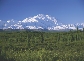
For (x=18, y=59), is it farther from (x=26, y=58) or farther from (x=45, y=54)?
(x=45, y=54)

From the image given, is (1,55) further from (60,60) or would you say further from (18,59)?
(60,60)

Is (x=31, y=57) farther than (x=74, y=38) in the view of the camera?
No

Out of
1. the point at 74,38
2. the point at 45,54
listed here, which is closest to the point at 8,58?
the point at 45,54

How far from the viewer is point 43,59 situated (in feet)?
45.1

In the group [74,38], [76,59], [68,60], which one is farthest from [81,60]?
[74,38]

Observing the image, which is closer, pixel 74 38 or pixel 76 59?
pixel 76 59

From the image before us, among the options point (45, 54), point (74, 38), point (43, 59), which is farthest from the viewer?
point (74, 38)

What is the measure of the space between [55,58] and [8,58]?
2642mm

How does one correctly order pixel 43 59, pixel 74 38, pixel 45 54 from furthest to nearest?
pixel 74 38
pixel 45 54
pixel 43 59

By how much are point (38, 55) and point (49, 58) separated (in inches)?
31.1

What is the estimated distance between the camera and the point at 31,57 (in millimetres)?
14242

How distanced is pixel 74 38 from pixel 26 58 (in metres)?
33.2

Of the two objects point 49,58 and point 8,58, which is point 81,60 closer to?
point 49,58

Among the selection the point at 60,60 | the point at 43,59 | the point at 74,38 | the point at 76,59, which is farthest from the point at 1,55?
the point at 74,38
